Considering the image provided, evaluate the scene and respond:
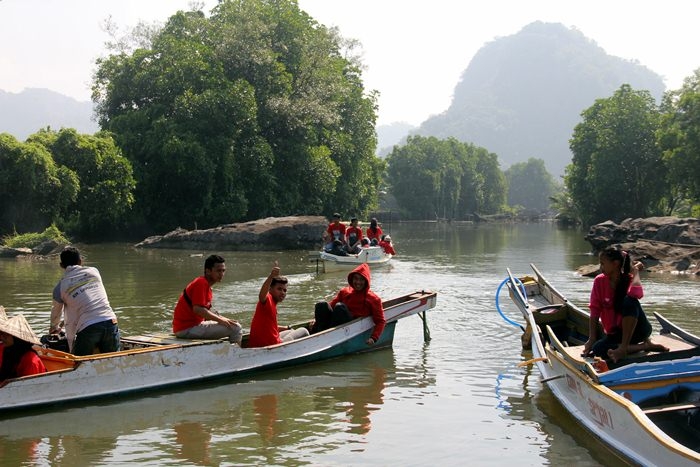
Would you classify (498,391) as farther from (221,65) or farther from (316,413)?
(221,65)

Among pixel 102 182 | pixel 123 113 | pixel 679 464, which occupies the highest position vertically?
pixel 123 113

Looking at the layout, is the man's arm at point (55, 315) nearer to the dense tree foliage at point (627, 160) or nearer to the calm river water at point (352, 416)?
the calm river water at point (352, 416)

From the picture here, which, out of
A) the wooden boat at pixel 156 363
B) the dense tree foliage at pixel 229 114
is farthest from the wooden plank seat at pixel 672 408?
the dense tree foliage at pixel 229 114

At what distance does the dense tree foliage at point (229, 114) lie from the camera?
135 ft

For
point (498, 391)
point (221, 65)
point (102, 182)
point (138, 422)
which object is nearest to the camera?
point (138, 422)

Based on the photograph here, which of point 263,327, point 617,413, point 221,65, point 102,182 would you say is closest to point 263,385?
point 263,327

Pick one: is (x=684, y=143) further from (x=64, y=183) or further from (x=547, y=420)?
(x=547, y=420)

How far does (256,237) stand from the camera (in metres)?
33.7

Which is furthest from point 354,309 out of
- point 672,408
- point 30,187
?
point 30,187

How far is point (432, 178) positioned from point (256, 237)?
69.4m

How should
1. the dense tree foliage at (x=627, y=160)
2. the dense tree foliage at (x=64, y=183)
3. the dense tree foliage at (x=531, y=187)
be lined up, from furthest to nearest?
the dense tree foliage at (x=531, y=187) < the dense tree foliage at (x=627, y=160) < the dense tree foliage at (x=64, y=183)

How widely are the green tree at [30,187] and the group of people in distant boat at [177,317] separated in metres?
25.3

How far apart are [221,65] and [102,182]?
10499 mm

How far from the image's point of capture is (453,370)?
10.9m
